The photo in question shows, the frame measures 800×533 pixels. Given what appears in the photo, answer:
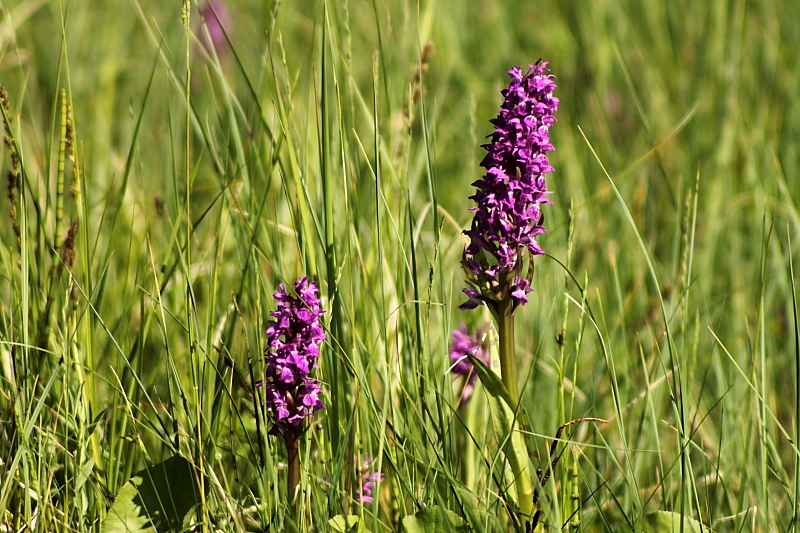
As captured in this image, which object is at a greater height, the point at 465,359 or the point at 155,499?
the point at 465,359

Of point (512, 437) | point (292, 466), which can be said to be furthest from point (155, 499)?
point (512, 437)

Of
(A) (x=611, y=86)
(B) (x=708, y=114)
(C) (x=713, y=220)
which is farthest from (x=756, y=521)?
(A) (x=611, y=86)

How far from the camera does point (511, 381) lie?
1.64 m

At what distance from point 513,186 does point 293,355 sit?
0.54m

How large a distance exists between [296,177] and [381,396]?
83 cm

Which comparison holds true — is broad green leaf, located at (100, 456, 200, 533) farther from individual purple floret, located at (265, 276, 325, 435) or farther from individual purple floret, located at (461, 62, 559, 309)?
individual purple floret, located at (461, 62, 559, 309)

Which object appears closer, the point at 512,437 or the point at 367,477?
the point at 512,437

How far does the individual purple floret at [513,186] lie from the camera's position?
1.57m

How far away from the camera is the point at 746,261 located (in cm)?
343

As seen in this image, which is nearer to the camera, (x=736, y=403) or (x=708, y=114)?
(x=736, y=403)

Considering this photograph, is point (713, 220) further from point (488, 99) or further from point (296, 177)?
point (296, 177)

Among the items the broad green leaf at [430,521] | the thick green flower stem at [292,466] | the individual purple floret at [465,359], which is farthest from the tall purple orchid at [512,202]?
the individual purple floret at [465,359]

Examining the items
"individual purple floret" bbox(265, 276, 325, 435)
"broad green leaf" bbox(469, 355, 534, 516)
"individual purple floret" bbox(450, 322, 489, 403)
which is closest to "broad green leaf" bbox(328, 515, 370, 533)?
"individual purple floret" bbox(265, 276, 325, 435)

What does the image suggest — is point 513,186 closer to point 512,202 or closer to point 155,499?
point 512,202
